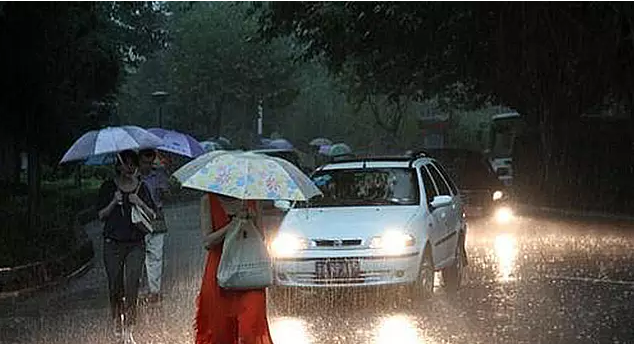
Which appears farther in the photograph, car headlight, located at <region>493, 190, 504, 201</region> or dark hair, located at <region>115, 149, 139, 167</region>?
car headlight, located at <region>493, 190, 504, 201</region>

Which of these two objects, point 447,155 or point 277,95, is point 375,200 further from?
point 277,95

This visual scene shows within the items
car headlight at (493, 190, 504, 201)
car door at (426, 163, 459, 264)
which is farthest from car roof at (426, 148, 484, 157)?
car door at (426, 163, 459, 264)

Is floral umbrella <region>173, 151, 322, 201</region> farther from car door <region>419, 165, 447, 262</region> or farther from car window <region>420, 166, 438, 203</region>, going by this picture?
car window <region>420, 166, 438, 203</region>

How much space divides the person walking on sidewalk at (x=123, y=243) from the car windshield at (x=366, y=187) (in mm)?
3241

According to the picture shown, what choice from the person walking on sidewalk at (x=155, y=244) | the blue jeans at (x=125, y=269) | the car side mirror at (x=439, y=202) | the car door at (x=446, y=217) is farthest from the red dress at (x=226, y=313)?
the car door at (x=446, y=217)

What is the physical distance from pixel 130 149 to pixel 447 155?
46.9ft

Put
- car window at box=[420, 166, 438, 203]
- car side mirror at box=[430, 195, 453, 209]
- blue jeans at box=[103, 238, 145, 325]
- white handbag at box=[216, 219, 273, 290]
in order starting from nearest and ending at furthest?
1. white handbag at box=[216, 219, 273, 290]
2. blue jeans at box=[103, 238, 145, 325]
3. car side mirror at box=[430, 195, 453, 209]
4. car window at box=[420, 166, 438, 203]

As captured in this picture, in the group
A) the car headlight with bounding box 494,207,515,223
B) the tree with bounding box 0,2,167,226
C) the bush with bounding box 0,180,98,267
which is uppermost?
the tree with bounding box 0,2,167,226

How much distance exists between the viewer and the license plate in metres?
10.7

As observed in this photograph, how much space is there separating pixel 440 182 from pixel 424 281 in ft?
7.89

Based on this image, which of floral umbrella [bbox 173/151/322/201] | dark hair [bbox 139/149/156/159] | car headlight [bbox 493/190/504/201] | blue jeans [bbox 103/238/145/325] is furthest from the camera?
car headlight [bbox 493/190/504/201]

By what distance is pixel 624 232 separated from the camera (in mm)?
21312

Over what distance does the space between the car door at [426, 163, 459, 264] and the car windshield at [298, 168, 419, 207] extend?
1.79 feet

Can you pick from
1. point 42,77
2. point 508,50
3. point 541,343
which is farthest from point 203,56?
point 541,343
